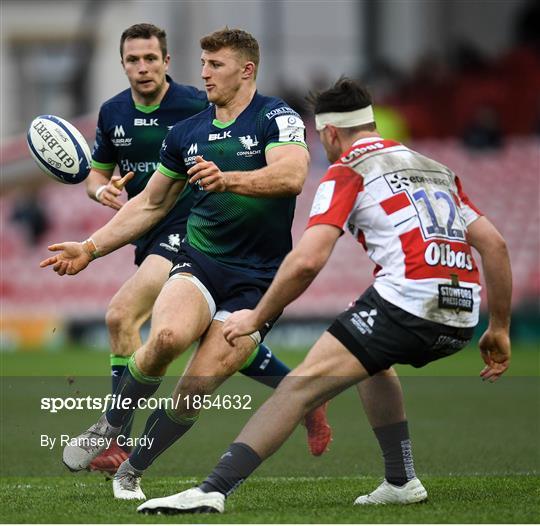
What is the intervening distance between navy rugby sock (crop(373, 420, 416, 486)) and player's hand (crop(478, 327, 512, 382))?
0.52 metres

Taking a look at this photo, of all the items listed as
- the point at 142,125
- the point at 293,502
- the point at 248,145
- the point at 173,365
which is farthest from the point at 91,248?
the point at 173,365

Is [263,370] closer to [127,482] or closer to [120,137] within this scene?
[127,482]

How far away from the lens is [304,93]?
75.4ft

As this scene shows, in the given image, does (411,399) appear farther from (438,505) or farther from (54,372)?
(438,505)

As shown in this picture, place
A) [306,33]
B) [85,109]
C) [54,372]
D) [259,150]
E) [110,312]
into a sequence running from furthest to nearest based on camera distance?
[85,109], [306,33], [54,372], [110,312], [259,150]

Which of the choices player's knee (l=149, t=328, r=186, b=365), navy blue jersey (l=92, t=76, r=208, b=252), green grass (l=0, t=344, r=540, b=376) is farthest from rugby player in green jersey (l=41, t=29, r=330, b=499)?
green grass (l=0, t=344, r=540, b=376)

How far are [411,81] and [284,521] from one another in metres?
21.0

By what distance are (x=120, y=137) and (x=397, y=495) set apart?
3122mm

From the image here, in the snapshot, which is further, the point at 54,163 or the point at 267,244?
the point at 54,163

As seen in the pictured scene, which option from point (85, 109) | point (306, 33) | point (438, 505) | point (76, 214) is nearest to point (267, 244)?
point (438, 505)

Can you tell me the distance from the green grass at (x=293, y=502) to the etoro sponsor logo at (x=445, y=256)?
1.16 meters

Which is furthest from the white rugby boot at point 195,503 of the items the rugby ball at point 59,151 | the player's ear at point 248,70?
the rugby ball at point 59,151

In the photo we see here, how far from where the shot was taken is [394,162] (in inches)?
227

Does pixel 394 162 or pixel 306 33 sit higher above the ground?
pixel 394 162
